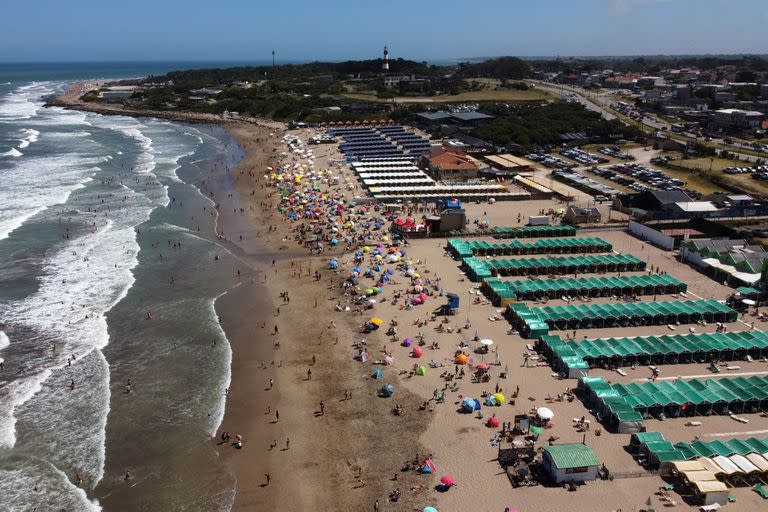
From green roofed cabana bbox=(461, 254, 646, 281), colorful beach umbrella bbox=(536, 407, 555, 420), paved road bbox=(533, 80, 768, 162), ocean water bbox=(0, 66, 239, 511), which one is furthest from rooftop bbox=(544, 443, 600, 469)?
paved road bbox=(533, 80, 768, 162)

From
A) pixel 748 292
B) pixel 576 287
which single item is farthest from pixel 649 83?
pixel 576 287

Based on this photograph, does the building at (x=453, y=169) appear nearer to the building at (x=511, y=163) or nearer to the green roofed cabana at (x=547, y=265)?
the building at (x=511, y=163)

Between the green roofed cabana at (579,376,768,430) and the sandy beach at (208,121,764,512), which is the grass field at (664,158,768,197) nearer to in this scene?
the sandy beach at (208,121,764,512)

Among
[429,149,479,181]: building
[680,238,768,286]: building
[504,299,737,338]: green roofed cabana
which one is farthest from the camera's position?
[429,149,479,181]: building

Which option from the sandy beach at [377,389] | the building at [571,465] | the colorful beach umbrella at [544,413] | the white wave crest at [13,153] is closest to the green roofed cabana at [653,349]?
the sandy beach at [377,389]

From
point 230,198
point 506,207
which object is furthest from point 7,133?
point 506,207

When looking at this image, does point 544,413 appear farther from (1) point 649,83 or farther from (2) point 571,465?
(1) point 649,83
